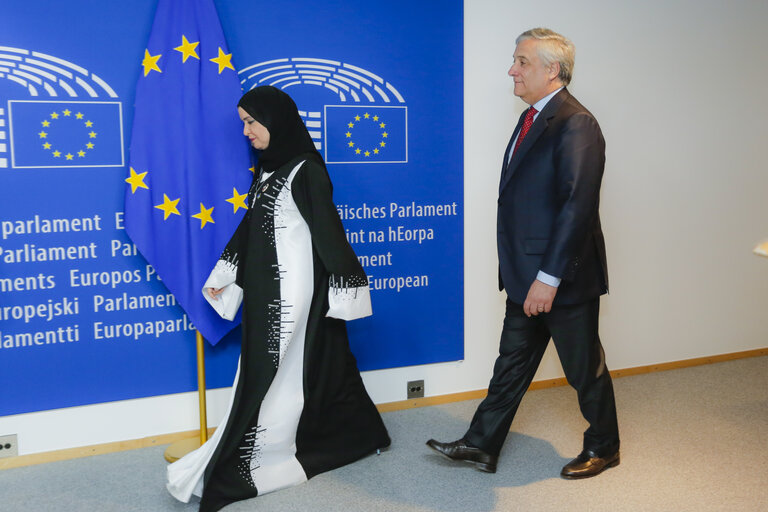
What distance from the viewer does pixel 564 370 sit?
2658 mm

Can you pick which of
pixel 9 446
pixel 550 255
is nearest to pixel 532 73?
pixel 550 255

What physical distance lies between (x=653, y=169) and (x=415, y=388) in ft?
5.92

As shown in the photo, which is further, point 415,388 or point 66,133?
point 415,388

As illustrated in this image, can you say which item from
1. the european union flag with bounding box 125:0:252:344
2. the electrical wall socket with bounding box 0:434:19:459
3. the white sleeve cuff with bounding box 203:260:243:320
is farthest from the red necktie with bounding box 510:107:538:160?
the electrical wall socket with bounding box 0:434:19:459

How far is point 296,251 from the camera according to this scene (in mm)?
2568

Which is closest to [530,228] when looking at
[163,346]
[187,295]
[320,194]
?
[320,194]

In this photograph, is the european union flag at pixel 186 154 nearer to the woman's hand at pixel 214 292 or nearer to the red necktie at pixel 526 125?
the woman's hand at pixel 214 292

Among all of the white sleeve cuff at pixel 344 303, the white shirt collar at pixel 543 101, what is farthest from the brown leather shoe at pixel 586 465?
the white shirt collar at pixel 543 101

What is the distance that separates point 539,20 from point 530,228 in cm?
150

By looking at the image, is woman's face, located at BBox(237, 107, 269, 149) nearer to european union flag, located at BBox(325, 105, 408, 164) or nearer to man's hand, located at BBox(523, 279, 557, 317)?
european union flag, located at BBox(325, 105, 408, 164)

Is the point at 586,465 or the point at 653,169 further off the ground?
the point at 653,169

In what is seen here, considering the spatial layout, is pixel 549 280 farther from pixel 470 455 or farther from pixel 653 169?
pixel 653 169

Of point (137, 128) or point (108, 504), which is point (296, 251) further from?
point (108, 504)

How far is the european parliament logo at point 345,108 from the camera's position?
10.1ft
